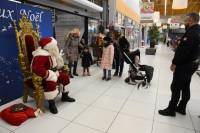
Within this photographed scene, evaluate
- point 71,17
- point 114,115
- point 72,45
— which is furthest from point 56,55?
point 71,17

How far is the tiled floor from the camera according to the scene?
98.6 inches

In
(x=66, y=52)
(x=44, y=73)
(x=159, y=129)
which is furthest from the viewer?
(x=66, y=52)

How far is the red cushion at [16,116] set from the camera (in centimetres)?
254

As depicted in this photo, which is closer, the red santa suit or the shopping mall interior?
the shopping mall interior

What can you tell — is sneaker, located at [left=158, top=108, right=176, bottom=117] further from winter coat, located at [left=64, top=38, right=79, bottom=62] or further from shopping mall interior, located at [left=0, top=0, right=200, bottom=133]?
winter coat, located at [left=64, top=38, right=79, bottom=62]

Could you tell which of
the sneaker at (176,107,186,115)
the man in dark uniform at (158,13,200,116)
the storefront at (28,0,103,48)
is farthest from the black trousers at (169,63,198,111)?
the storefront at (28,0,103,48)

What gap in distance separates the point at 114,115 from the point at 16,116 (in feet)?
4.81

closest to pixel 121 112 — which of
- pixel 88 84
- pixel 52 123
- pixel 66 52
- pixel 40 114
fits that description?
pixel 52 123

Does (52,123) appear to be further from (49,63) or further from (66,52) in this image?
(66,52)

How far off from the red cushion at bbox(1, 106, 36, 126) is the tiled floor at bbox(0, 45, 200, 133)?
0.20ft

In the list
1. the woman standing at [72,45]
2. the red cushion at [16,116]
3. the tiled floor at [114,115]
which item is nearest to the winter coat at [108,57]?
the tiled floor at [114,115]

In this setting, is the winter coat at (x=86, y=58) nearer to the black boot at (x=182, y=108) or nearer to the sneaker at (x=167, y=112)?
the sneaker at (x=167, y=112)

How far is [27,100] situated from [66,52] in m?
1.97

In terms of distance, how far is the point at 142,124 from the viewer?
2.65 m
